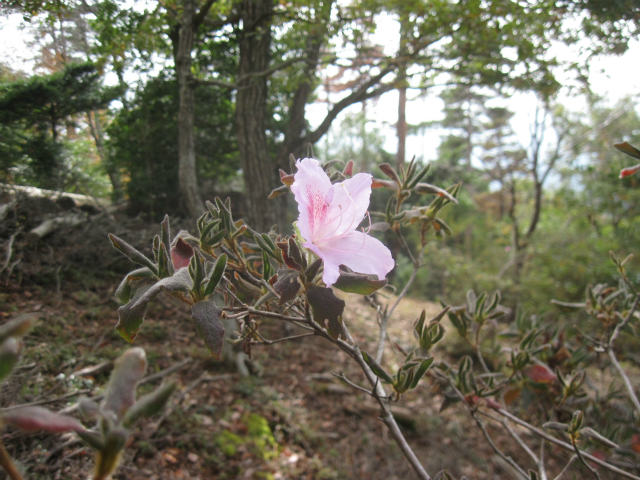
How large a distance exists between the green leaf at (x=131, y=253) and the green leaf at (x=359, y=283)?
28 centimetres

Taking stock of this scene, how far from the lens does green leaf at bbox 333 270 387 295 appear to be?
0.50 meters

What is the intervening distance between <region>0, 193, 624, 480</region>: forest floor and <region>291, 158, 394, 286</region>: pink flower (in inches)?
32.6

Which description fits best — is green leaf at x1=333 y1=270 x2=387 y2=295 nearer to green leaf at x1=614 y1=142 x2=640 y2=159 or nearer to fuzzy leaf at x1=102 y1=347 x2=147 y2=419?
fuzzy leaf at x1=102 y1=347 x2=147 y2=419

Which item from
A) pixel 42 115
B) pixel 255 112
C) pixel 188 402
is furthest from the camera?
pixel 255 112

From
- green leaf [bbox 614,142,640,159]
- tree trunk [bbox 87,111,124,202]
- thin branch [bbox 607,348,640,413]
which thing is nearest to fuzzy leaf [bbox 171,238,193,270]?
green leaf [bbox 614,142,640,159]

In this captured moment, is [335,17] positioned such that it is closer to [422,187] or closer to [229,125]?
[229,125]

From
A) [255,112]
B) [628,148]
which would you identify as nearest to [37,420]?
[628,148]

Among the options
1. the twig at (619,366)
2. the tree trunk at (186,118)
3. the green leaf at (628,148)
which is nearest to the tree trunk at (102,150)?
the tree trunk at (186,118)

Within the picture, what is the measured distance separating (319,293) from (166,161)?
202 centimetres

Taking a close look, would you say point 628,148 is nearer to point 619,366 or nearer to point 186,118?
point 619,366

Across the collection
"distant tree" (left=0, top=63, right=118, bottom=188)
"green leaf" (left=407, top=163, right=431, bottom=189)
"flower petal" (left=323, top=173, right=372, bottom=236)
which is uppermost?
"distant tree" (left=0, top=63, right=118, bottom=188)

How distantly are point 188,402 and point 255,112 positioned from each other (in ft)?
7.55

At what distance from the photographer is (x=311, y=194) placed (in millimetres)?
545

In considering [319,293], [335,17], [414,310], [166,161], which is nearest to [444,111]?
[414,310]
